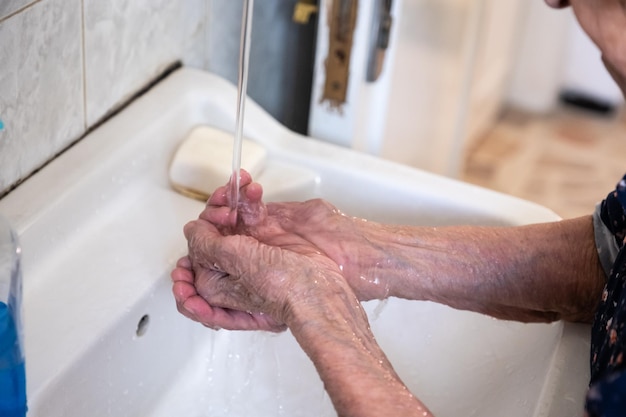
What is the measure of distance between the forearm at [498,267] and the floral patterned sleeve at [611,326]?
0.07 ft

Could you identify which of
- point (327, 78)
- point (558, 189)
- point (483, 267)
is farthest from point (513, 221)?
point (558, 189)

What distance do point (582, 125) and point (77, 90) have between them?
6.15 ft

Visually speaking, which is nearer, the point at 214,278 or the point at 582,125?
the point at 214,278

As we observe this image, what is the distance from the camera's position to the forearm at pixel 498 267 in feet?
3.05

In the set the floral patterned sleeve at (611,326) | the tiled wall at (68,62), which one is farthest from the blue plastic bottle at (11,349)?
the floral patterned sleeve at (611,326)

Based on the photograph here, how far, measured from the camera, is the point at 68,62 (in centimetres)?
90

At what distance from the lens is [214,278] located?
88 cm

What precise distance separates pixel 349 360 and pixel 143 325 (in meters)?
0.24

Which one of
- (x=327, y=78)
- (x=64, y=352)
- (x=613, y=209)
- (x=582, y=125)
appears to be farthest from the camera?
(x=582, y=125)

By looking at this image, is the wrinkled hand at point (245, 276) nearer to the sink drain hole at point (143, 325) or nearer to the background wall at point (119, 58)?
the sink drain hole at point (143, 325)

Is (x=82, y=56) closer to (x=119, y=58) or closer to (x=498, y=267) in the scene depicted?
(x=119, y=58)

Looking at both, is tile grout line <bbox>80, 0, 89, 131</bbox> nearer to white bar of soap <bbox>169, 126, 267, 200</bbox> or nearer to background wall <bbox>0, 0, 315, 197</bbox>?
background wall <bbox>0, 0, 315, 197</bbox>

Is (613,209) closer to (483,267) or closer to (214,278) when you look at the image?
(483,267)

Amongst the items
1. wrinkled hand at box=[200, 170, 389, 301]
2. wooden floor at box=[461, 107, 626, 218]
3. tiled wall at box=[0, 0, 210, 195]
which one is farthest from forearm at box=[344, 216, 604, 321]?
wooden floor at box=[461, 107, 626, 218]
